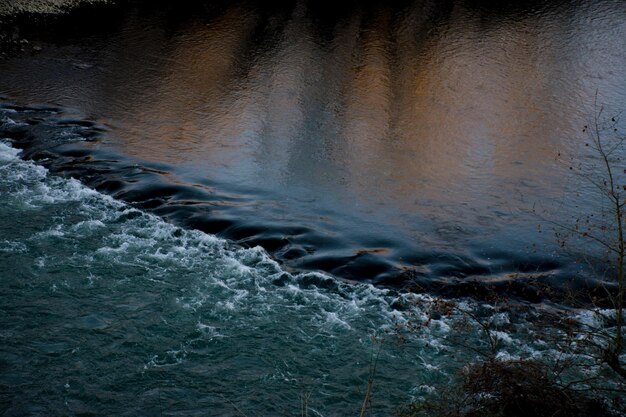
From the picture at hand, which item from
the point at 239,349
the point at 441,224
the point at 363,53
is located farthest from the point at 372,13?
the point at 239,349

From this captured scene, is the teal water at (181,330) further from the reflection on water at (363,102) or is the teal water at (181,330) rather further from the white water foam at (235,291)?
the reflection on water at (363,102)

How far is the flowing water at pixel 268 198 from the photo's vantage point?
6.78 m

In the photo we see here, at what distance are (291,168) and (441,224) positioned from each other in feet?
8.95

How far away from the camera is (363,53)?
16.2 m

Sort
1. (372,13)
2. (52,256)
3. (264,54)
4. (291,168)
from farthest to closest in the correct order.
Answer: (372,13) < (264,54) < (291,168) < (52,256)

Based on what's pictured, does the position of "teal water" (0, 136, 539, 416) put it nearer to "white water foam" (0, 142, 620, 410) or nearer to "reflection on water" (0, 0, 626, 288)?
"white water foam" (0, 142, 620, 410)

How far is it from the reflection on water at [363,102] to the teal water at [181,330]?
4.13 feet

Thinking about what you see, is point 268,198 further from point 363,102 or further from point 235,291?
point 363,102

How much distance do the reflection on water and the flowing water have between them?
0.06 meters

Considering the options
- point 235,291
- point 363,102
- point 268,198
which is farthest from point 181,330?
point 363,102

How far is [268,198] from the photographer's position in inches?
396

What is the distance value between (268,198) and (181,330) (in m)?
3.27

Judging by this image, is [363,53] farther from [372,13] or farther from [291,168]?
[291,168]

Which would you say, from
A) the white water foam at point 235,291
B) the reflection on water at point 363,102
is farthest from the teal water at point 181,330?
the reflection on water at point 363,102
